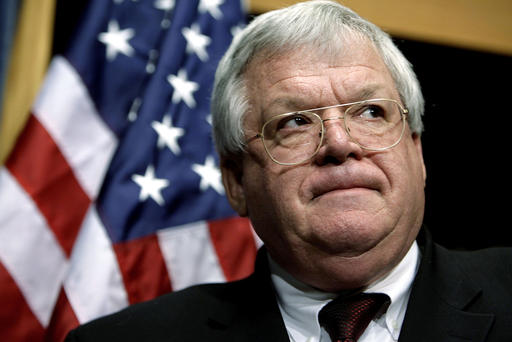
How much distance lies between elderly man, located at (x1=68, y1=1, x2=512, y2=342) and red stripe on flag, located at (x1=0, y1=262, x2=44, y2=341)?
357 mm

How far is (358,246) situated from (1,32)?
5.48 ft

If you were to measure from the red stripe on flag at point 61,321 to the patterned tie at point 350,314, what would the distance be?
36.4 inches

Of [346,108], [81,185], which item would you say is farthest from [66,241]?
[346,108]

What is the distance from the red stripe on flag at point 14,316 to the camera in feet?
6.61

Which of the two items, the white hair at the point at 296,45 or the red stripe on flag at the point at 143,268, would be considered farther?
the red stripe on flag at the point at 143,268

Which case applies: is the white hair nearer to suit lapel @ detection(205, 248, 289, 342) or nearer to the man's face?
the man's face

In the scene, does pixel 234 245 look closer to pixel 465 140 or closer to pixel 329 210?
pixel 329 210

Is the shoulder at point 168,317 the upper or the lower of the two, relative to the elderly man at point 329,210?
lower

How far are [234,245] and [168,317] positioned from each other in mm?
568

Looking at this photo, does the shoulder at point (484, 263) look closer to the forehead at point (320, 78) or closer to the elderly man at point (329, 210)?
the elderly man at point (329, 210)

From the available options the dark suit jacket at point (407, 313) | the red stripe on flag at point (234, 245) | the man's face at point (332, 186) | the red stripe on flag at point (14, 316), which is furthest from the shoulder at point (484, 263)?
the red stripe on flag at point (14, 316)

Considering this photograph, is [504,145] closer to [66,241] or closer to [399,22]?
[399,22]

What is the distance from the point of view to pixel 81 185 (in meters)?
2.20

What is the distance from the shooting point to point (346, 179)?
Result: 143 centimetres
